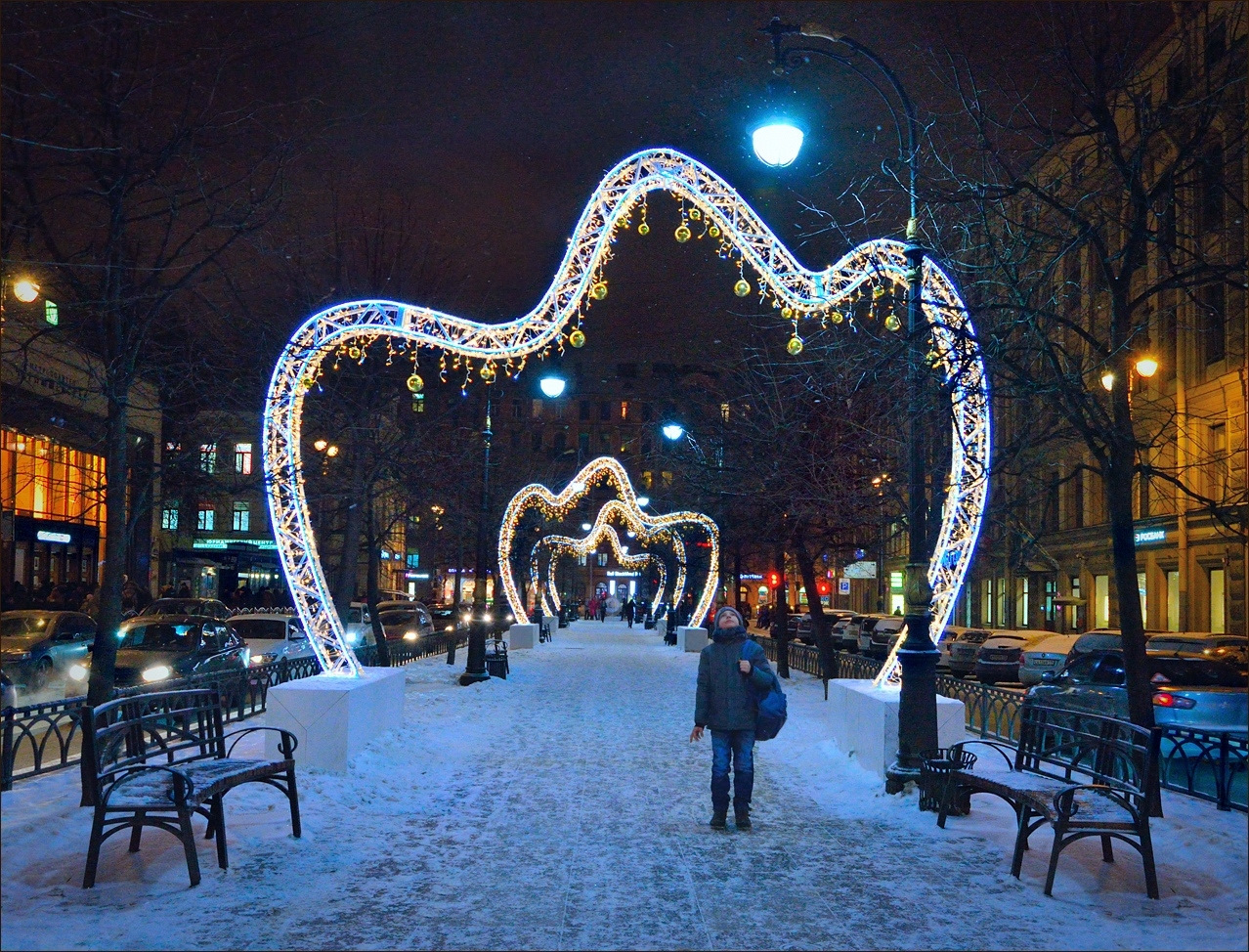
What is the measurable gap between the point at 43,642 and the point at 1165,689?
793 inches

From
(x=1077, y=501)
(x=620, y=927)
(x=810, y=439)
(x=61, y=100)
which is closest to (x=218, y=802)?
(x=620, y=927)

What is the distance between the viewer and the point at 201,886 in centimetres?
768

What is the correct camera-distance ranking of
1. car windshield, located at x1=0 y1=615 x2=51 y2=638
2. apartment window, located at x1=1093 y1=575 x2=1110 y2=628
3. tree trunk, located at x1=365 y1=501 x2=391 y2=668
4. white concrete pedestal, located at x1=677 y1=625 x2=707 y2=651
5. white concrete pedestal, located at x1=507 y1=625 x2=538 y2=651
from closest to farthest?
1. car windshield, located at x1=0 y1=615 x2=51 y2=638
2. tree trunk, located at x1=365 y1=501 x2=391 y2=668
3. white concrete pedestal, located at x1=677 y1=625 x2=707 y2=651
4. white concrete pedestal, located at x1=507 y1=625 x2=538 y2=651
5. apartment window, located at x1=1093 y1=575 x2=1110 y2=628

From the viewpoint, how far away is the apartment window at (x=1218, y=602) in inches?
1428

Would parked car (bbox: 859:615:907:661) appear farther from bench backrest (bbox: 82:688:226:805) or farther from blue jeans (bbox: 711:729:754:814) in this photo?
bench backrest (bbox: 82:688:226:805)

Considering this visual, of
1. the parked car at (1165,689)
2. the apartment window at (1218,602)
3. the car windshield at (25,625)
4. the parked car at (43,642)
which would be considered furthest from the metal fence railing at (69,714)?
the apartment window at (1218,602)

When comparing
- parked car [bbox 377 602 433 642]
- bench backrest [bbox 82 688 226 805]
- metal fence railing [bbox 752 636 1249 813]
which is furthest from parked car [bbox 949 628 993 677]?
bench backrest [bbox 82 688 226 805]

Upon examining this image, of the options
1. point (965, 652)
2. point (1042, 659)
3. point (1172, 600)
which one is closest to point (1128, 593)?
point (1042, 659)

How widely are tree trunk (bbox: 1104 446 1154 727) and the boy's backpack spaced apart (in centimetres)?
323

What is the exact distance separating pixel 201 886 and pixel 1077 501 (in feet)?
156

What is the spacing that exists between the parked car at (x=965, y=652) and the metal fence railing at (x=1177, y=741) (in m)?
9.62

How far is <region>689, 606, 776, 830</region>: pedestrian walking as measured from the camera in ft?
33.6

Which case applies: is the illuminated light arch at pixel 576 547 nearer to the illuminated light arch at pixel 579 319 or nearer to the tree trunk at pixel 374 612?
the tree trunk at pixel 374 612

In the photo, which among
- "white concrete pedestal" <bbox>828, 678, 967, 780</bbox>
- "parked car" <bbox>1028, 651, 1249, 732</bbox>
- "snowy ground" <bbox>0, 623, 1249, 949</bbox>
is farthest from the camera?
"parked car" <bbox>1028, 651, 1249, 732</bbox>
